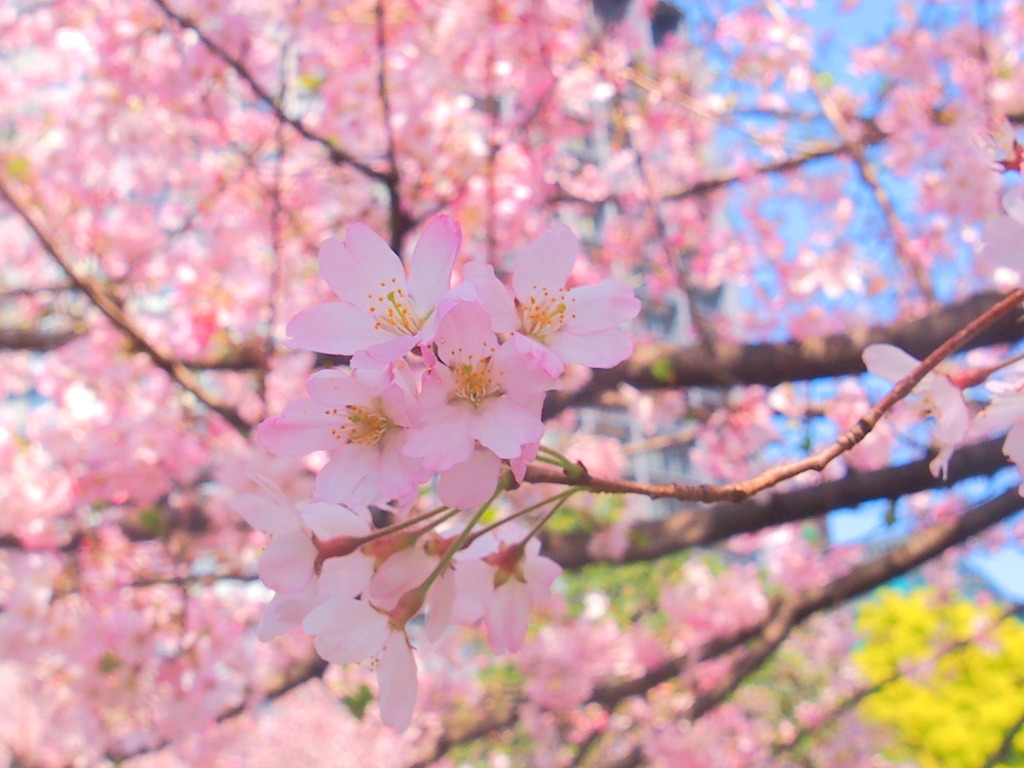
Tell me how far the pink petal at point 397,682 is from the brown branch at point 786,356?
1.61 meters

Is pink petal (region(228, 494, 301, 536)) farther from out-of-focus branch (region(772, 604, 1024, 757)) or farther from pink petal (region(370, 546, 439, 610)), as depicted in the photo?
out-of-focus branch (region(772, 604, 1024, 757))

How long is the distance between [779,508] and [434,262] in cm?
165

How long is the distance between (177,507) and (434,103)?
5.93 feet

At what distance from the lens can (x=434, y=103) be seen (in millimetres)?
3305

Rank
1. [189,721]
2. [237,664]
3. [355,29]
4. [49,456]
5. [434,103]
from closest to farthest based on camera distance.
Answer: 1. [189,721]
2. [237,664]
3. [49,456]
4. [434,103]
5. [355,29]

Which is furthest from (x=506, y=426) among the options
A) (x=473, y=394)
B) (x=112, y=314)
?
(x=112, y=314)

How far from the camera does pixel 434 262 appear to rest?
0.69m

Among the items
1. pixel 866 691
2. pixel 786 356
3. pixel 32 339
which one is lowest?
pixel 866 691

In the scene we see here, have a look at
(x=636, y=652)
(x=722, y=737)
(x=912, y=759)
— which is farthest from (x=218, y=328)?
(x=912, y=759)

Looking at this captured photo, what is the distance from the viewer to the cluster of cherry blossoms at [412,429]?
589 millimetres

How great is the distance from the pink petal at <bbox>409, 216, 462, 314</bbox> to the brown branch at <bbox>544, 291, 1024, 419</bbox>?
62.7 inches

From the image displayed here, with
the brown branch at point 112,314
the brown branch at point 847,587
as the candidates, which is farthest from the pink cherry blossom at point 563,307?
the brown branch at point 847,587

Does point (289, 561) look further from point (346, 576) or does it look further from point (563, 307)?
point (563, 307)

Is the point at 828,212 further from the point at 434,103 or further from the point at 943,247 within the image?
the point at 434,103
